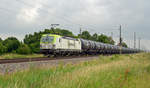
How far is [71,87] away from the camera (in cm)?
516

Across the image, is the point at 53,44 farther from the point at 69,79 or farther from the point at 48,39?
the point at 69,79

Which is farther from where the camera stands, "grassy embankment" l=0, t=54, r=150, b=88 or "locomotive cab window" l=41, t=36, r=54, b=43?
"locomotive cab window" l=41, t=36, r=54, b=43

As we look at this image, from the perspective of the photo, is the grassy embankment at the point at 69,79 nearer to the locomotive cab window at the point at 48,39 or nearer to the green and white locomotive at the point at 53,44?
the green and white locomotive at the point at 53,44

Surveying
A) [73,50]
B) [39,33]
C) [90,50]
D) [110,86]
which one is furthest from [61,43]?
[39,33]

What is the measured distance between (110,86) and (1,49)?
135 ft

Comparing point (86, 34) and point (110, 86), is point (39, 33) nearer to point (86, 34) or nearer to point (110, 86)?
point (86, 34)

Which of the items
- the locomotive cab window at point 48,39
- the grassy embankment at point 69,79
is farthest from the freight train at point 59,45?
the grassy embankment at point 69,79

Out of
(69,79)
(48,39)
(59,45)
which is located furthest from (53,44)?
(69,79)

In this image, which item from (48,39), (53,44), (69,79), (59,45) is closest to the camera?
(69,79)

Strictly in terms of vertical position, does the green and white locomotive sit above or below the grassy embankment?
above

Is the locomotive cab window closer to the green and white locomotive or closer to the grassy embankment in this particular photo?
the green and white locomotive

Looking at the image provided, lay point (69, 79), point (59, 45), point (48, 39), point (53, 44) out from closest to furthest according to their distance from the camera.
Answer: point (69, 79)
point (53, 44)
point (48, 39)
point (59, 45)

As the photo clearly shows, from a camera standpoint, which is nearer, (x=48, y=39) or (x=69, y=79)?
(x=69, y=79)

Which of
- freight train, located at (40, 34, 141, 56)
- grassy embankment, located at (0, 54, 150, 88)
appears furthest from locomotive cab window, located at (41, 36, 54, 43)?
grassy embankment, located at (0, 54, 150, 88)
